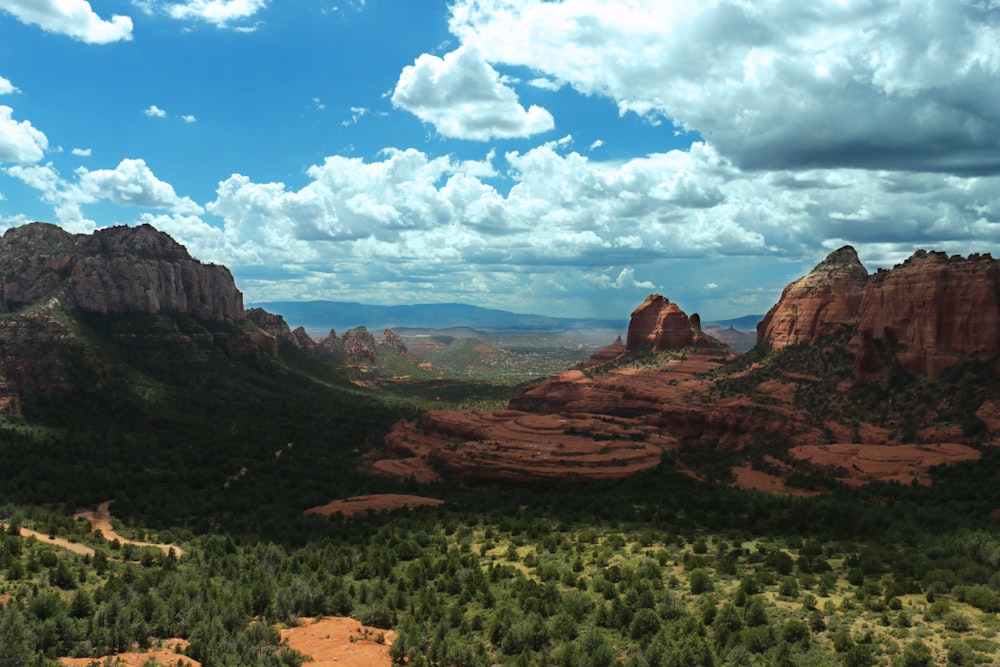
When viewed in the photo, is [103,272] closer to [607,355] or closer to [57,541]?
[57,541]

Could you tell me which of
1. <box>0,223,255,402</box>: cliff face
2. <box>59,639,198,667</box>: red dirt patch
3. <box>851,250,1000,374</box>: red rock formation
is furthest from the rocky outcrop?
<box>0,223,255,402</box>: cliff face

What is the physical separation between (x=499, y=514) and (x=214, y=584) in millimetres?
25384

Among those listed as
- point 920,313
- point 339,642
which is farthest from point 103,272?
point 920,313

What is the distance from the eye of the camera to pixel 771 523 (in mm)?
42531

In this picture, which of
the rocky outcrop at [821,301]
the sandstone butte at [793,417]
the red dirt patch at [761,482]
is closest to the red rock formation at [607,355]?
the sandstone butte at [793,417]

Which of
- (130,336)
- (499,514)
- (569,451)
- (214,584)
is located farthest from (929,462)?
(130,336)

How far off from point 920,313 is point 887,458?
94.9 ft

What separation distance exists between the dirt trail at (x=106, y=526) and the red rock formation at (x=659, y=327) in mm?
120705

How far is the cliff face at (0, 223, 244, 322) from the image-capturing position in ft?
389

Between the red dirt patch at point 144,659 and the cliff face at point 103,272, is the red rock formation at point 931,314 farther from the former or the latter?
the cliff face at point 103,272

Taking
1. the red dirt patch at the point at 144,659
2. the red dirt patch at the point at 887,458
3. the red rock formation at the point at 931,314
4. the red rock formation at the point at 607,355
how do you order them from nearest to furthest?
the red dirt patch at the point at 144,659 < the red dirt patch at the point at 887,458 < the red rock formation at the point at 931,314 < the red rock formation at the point at 607,355

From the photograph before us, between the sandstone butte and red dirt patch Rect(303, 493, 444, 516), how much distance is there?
→ 43.0 feet

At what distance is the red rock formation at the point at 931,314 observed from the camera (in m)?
73.6

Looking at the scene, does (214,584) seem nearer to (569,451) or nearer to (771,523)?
(771,523)
